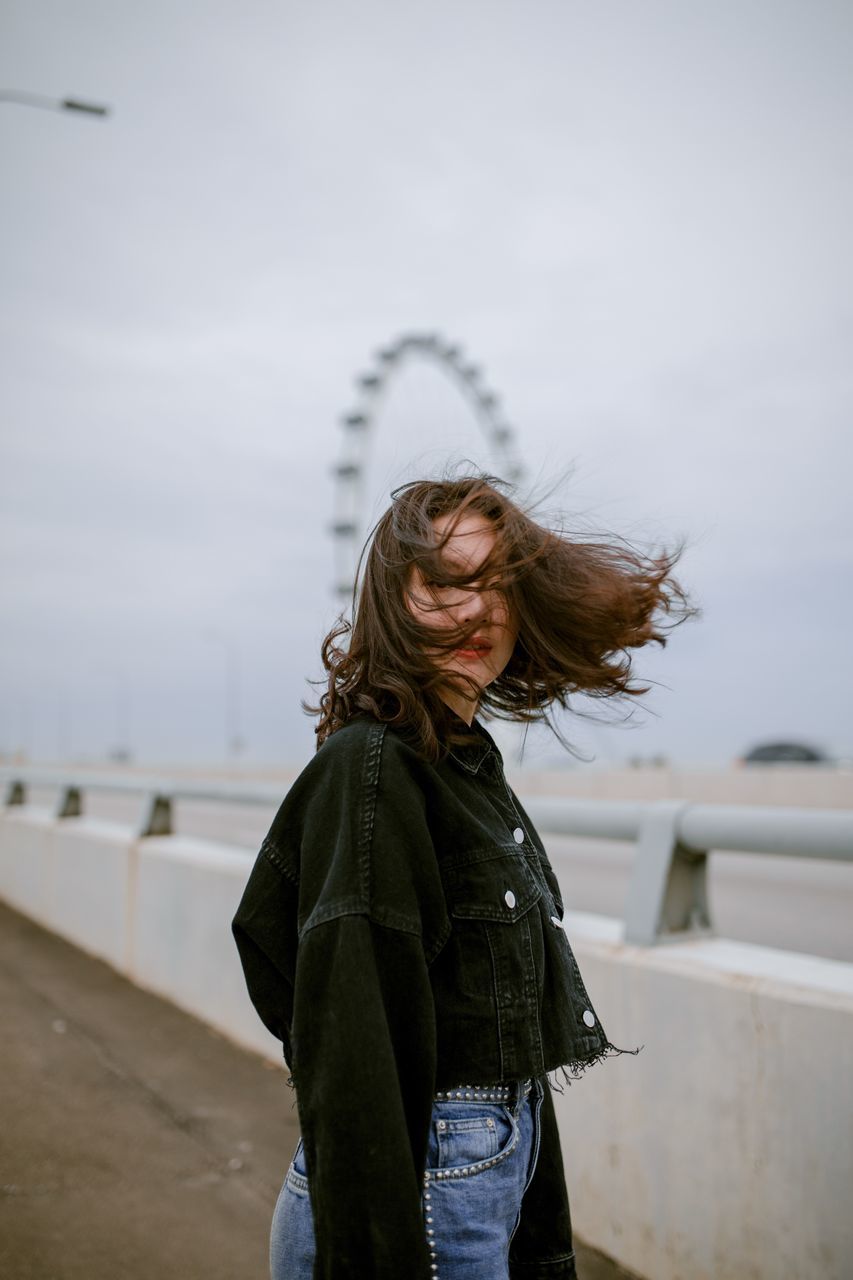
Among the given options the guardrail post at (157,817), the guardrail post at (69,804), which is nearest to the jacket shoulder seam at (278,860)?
the guardrail post at (157,817)

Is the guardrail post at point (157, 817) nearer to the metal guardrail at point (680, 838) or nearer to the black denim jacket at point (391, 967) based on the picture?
the metal guardrail at point (680, 838)

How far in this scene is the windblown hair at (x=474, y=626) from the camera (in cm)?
168

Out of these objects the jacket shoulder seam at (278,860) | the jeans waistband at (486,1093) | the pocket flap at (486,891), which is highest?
the jacket shoulder seam at (278,860)

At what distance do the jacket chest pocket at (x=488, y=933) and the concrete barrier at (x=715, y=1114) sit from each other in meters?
1.31

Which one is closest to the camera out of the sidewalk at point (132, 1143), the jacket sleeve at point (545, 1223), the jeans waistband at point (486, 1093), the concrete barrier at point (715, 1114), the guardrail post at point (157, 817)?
the jeans waistband at point (486, 1093)

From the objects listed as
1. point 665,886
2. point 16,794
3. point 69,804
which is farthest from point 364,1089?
point 16,794

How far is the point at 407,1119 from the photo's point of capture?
1.46 metres

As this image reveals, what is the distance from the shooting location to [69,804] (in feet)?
28.7

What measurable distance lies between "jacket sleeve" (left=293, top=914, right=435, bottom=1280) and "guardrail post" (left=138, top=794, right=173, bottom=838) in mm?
5663

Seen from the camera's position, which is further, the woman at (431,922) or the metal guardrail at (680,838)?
the metal guardrail at (680,838)

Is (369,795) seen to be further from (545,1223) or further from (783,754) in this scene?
(783,754)

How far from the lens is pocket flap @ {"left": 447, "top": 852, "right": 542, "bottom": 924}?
5.27 ft

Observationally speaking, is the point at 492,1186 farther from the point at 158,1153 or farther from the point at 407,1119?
the point at 158,1153

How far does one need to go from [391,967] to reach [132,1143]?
125 inches
